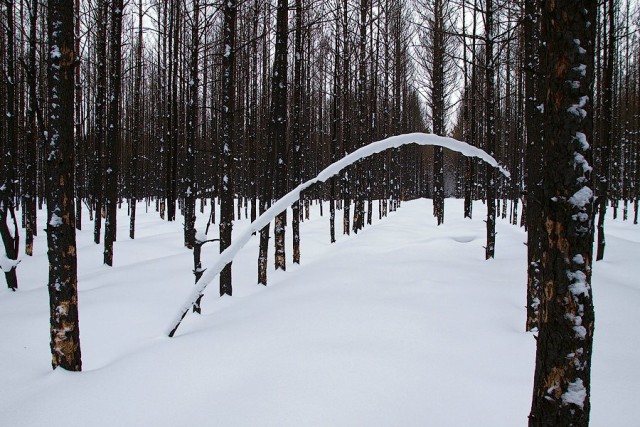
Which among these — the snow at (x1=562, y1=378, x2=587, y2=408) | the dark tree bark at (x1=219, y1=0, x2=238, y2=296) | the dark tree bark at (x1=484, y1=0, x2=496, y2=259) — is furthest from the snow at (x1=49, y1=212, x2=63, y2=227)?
the dark tree bark at (x1=484, y1=0, x2=496, y2=259)

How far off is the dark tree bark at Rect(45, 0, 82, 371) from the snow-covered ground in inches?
11.4

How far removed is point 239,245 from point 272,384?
1.02m

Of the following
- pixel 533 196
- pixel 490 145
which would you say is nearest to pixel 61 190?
pixel 533 196

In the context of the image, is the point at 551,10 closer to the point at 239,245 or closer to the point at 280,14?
the point at 239,245

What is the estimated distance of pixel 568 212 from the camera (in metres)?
1.58

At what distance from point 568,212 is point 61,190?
379 centimetres

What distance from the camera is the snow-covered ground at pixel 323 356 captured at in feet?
8.26

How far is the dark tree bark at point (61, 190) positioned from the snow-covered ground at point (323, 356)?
291mm

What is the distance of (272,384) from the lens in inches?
108

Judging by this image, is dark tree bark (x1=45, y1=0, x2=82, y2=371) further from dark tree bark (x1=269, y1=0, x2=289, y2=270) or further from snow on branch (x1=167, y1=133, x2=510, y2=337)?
dark tree bark (x1=269, y1=0, x2=289, y2=270)

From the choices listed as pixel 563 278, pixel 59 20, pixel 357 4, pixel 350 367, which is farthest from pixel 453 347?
pixel 357 4

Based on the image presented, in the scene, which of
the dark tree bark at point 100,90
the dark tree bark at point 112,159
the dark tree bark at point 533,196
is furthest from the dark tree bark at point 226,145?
the dark tree bark at point 100,90

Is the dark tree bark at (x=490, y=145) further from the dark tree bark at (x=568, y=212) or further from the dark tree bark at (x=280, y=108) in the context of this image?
the dark tree bark at (x=568, y=212)

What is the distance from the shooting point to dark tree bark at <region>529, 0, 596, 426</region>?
157 centimetres
